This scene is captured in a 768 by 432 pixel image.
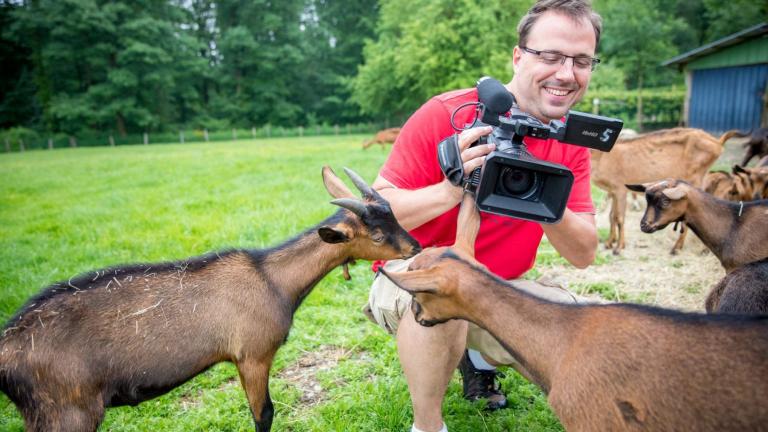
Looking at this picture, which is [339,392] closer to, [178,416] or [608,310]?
[178,416]

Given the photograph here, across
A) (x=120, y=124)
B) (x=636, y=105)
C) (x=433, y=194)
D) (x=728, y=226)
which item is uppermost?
(x=636, y=105)

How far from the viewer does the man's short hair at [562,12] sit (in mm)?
2803

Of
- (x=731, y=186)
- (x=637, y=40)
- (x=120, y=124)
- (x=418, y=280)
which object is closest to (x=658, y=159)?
(x=731, y=186)

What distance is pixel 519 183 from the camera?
94.5 inches

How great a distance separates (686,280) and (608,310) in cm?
424

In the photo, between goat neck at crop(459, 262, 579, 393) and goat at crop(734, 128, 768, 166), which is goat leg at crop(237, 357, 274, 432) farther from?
goat at crop(734, 128, 768, 166)

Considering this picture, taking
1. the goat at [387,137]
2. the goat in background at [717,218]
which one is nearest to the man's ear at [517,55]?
the goat in background at [717,218]

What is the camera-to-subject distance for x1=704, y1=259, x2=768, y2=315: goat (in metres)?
3.05

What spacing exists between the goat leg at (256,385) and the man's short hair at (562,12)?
7.75ft

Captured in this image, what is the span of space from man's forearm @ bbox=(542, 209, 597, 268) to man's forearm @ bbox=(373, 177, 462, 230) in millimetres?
570

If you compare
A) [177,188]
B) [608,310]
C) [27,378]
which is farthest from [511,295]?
[177,188]

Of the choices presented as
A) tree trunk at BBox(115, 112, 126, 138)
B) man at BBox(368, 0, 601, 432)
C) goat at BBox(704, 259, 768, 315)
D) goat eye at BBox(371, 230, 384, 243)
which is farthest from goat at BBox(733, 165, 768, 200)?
tree trunk at BBox(115, 112, 126, 138)

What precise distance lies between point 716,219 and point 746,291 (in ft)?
6.85

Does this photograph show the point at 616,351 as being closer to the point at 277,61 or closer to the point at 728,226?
the point at 728,226
